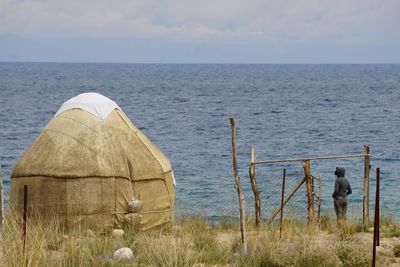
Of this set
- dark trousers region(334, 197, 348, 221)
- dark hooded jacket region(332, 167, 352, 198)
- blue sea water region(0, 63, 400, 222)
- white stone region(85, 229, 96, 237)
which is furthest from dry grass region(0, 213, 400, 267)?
blue sea water region(0, 63, 400, 222)

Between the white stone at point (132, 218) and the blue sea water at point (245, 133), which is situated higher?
the white stone at point (132, 218)

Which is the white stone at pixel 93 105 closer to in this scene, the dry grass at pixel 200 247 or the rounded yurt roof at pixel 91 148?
the rounded yurt roof at pixel 91 148

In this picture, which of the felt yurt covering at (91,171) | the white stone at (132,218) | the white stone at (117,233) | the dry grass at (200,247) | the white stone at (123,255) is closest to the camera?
the dry grass at (200,247)

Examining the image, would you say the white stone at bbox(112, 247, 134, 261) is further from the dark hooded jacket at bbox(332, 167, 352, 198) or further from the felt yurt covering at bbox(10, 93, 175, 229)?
the dark hooded jacket at bbox(332, 167, 352, 198)

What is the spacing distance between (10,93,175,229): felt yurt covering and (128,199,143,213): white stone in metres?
0.11

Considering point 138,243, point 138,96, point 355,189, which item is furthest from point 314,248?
point 138,96

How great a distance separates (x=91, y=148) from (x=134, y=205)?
4.87 feet

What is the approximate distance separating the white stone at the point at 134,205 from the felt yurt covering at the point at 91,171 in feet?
0.35

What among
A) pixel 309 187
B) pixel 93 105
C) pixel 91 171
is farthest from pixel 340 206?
pixel 93 105

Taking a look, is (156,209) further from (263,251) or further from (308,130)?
(308,130)

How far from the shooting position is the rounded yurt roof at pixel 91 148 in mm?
15695

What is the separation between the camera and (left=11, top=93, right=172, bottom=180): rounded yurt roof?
51.5 ft

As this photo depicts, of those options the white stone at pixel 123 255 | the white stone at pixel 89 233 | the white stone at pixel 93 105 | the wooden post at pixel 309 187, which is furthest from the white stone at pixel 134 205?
the wooden post at pixel 309 187

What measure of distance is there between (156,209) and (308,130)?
38.6 meters
